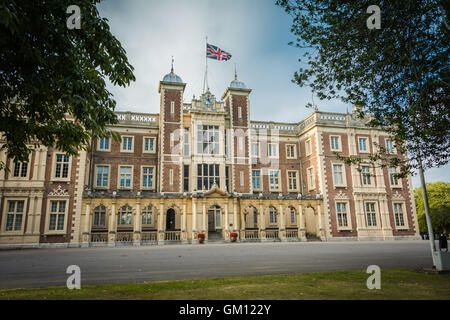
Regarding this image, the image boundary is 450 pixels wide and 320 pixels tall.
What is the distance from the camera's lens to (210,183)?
31.3 meters

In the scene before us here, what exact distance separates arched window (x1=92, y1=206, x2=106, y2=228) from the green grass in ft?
84.7

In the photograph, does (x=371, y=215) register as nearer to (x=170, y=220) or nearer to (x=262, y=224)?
(x=262, y=224)

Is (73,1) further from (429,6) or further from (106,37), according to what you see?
(429,6)

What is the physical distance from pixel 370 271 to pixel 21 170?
28.0 metres

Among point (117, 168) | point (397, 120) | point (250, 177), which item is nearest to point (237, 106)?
point (250, 177)

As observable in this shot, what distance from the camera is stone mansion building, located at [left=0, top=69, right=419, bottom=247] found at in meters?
25.7

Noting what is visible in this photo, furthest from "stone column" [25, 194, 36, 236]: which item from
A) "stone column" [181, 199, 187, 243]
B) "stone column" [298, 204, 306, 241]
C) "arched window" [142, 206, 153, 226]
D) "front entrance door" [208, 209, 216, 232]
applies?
"stone column" [298, 204, 306, 241]

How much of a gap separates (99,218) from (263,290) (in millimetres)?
28458

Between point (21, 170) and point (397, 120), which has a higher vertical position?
point (21, 170)

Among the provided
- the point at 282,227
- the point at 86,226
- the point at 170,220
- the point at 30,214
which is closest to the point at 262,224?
the point at 282,227

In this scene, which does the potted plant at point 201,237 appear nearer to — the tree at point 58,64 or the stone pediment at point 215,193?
the stone pediment at point 215,193

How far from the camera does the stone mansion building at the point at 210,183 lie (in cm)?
2569

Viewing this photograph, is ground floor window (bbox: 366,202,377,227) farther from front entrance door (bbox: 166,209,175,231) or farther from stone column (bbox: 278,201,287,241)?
front entrance door (bbox: 166,209,175,231)

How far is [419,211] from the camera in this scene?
53.8 metres
